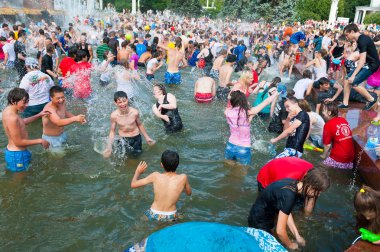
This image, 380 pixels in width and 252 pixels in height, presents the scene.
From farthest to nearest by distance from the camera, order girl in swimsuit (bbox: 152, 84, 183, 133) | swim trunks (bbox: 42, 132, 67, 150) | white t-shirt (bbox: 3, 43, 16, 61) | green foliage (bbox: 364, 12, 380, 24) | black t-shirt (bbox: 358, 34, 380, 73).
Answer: green foliage (bbox: 364, 12, 380, 24), white t-shirt (bbox: 3, 43, 16, 61), black t-shirt (bbox: 358, 34, 380, 73), girl in swimsuit (bbox: 152, 84, 183, 133), swim trunks (bbox: 42, 132, 67, 150)

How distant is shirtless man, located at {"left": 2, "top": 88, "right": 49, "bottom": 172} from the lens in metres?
4.79

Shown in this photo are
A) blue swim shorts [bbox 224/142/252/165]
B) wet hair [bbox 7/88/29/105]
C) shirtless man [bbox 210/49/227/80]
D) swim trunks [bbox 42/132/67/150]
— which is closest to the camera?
wet hair [bbox 7/88/29/105]

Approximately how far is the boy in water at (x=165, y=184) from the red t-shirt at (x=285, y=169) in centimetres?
104

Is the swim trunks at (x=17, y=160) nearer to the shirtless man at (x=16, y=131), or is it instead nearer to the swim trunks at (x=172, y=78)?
the shirtless man at (x=16, y=131)

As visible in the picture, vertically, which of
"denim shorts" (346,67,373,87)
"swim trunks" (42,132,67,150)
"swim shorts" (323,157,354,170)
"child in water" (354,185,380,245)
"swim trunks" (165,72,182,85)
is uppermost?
"denim shorts" (346,67,373,87)

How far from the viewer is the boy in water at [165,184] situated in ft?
12.7

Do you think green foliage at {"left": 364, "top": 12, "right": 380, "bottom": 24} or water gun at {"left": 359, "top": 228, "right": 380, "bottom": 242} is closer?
water gun at {"left": 359, "top": 228, "right": 380, "bottom": 242}

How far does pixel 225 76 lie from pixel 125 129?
4.46 metres

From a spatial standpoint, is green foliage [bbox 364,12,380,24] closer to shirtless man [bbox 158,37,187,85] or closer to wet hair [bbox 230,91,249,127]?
shirtless man [bbox 158,37,187,85]

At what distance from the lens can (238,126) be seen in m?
5.38

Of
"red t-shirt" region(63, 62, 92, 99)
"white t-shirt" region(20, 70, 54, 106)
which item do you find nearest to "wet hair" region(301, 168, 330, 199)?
"white t-shirt" region(20, 70, 54, 106)

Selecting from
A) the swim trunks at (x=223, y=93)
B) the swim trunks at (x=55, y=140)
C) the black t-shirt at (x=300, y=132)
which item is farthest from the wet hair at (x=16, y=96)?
the swim trunks at (x=223, y=93)

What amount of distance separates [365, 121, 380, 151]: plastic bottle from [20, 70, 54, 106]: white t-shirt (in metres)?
6.28

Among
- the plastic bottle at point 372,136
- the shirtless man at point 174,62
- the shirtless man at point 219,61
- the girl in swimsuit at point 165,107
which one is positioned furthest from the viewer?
the shirtless man at point 219,61
